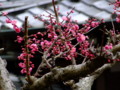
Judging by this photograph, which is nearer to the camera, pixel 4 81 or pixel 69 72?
pixel 69 72

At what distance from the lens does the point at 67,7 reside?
5.02m

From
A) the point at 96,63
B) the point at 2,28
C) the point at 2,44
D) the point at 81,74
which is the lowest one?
the point at 2,44

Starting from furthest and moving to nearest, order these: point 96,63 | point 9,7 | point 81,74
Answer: point 9,7 < point 81,74 < point 96,63

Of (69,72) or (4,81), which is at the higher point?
(69,72)

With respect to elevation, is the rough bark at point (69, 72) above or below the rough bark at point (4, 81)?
above

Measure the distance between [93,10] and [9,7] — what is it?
6.83 feet

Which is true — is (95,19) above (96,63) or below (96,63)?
below

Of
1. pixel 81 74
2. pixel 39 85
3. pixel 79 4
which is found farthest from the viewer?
pixel 79 4

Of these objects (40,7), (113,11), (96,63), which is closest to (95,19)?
(113,11)

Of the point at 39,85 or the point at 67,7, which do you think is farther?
the point at 67,7

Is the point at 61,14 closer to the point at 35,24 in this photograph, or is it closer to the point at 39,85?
the point at 35,24

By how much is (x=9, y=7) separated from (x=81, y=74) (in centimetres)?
404

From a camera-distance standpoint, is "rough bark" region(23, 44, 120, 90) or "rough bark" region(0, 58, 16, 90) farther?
"rough bark" region(0, 58, 16, 90)

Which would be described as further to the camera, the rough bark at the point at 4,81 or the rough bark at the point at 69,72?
the rough bark at the point at 4,81
